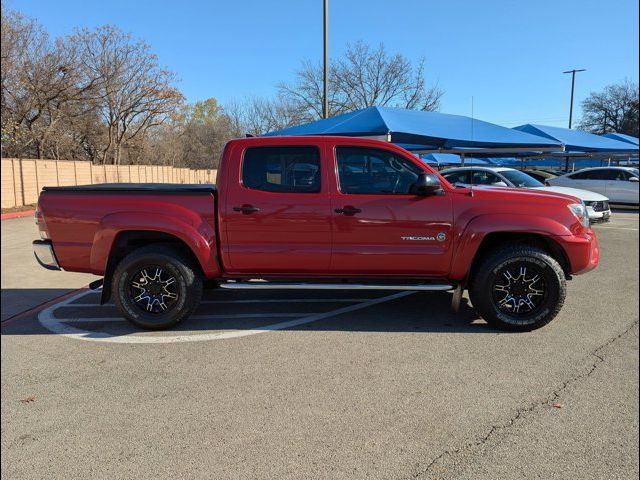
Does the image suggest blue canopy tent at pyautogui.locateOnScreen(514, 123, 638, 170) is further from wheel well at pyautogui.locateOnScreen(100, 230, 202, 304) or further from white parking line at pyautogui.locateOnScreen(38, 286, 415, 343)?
wheel well at pyautogui.locateOnScreen(100, 230, 202, 304)

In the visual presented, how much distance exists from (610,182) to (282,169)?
671 inches

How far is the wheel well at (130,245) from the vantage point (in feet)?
15.4

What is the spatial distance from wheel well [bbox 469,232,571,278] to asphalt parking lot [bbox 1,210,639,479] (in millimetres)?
682

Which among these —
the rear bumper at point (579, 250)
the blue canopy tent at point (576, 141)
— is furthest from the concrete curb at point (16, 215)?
the blue canopy tent at point (576, 141)

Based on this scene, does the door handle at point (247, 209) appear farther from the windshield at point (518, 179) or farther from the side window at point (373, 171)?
the windshield at point (518, 179)

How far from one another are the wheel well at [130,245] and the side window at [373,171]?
1791mm

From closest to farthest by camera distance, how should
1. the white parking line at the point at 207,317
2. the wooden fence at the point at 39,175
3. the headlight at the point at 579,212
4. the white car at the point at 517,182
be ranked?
the headlight at the point at 579,212
the white parking line at the point at 207,317
the white car at the point at 517,182
the wooden fence at the point at 39,175

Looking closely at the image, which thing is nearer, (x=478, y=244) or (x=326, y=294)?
(x=478, y=244)

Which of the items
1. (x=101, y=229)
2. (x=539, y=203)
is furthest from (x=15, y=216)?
(x=539, y=203)

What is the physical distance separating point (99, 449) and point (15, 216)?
16078mm

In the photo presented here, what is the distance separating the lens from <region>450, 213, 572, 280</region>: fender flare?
4.46 meters

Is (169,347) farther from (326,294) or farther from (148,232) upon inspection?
(326,294)

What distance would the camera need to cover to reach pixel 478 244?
4.53 metres

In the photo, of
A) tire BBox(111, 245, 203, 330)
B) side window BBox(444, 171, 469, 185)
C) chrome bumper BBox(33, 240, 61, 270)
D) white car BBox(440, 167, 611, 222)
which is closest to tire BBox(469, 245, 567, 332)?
tire BBox(111, 245, 203, 330)
